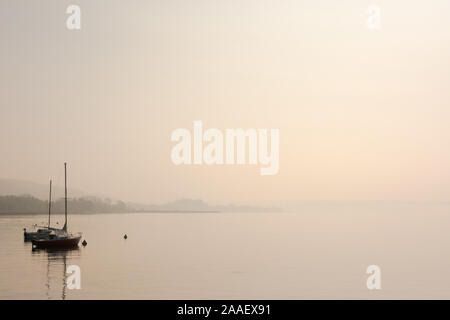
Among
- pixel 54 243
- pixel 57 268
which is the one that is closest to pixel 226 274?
pixel 57 268

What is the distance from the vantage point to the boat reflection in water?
49.9 meters

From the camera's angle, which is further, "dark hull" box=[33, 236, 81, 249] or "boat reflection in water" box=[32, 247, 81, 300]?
"dark hull" box=[33, 236, 81, 249]

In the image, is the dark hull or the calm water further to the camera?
the dark hull

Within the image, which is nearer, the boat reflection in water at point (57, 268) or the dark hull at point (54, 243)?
the boat reflection in water at point (57, 268)

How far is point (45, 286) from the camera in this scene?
175 ft

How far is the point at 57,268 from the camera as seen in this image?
226 ft

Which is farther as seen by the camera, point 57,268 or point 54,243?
point 54,243

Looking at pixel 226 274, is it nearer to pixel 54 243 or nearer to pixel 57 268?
pixel 57 268

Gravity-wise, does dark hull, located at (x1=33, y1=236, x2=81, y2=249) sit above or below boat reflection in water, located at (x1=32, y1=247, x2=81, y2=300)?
above

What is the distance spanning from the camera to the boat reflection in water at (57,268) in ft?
164
